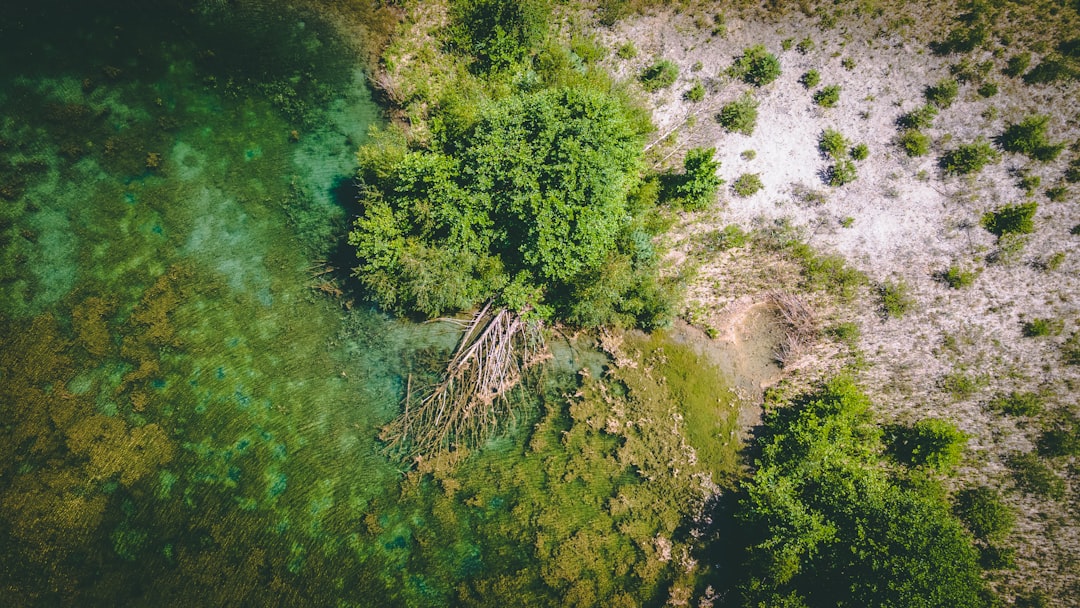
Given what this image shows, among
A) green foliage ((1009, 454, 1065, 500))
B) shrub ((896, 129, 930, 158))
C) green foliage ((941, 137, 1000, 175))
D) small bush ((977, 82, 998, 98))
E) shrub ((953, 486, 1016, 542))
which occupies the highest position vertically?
small bush ((977, 82, 998, 98))

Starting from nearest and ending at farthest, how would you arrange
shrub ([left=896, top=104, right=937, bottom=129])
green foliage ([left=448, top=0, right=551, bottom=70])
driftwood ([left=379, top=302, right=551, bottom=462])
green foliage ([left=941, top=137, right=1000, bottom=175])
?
1. green foliage ([left=941, top=137, right=1000, bottom=175])
2. shrub ([left=896, top=104, right=937, bottom=129])
3. green foliage ([left=448, top=0, right=551, bottom=70])
4. driftwood ([left=379, top=302, right=551, bottom=462])

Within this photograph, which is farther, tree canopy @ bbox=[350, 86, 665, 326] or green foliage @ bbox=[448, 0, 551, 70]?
green foliage @ bbox=[448, 0, 551, 70]

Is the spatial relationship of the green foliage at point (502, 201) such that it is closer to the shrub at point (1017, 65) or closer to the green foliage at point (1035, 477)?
the shrub at point (1017, 65)

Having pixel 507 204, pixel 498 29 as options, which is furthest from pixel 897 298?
pixel 498 29

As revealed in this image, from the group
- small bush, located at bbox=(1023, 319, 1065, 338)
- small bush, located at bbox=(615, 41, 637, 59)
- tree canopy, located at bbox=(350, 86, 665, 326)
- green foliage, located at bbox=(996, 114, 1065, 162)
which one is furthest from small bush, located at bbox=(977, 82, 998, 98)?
tree canopy, located at bbox=(350, 86, 665, 326)

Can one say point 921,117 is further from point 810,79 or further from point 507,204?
point 507,204

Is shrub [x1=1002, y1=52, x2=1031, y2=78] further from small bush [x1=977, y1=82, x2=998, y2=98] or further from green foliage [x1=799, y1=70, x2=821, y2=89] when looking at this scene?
green foliage [x1=799, y1=70, x2=821, y2=89]

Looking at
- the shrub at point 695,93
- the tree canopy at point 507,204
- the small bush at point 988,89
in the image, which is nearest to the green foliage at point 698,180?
the shrub at point 695,93

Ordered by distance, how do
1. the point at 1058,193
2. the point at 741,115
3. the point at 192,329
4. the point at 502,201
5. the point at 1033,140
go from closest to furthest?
the point at 502,201
the point at 1033,140
the point at 1058,193
the point at 741,115
the point at 192,329
